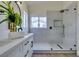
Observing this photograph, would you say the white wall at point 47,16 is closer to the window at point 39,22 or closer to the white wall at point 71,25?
the window at point 39,22

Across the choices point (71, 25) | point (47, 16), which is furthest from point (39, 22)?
point (71, 25)

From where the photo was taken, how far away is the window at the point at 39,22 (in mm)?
7238

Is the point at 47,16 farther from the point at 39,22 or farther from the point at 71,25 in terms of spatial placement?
the point at 71,25

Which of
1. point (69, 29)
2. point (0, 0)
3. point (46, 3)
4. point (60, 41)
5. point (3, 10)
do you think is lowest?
point (60, 41)

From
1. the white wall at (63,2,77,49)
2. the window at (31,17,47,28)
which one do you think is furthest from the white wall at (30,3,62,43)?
the white wall at (63,2,77,49)

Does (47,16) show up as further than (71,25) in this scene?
Yes

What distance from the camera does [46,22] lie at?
23.9ft

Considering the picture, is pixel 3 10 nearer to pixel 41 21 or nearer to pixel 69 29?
pixel 69 29

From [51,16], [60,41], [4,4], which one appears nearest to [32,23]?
[51,16]

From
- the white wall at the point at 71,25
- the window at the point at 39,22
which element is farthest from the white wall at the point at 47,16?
the white wall at the point at 71,25

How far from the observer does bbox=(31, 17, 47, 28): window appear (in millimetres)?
7238

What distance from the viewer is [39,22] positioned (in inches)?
289

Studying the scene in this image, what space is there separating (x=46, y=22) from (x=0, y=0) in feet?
16.0

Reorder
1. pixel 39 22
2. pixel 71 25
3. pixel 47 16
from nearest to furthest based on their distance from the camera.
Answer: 1. pixel 71 25
2. pixel 47 16
3. pixel 39 22
